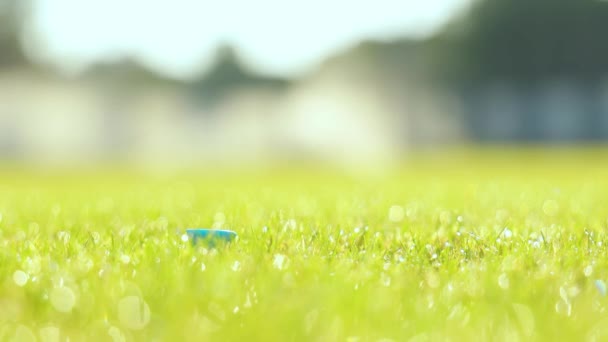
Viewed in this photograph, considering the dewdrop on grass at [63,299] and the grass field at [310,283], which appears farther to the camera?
the dewdrop on grass at [63,299]

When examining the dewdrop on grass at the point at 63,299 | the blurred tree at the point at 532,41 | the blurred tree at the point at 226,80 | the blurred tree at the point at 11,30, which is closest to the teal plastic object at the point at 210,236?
the dewdrop on grass at the point at 63,299

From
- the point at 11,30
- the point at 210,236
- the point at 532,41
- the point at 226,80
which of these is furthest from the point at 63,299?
the point at 226,80

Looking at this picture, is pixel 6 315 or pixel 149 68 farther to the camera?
pixel 149 68

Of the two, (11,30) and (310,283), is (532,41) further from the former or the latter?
(310,283)

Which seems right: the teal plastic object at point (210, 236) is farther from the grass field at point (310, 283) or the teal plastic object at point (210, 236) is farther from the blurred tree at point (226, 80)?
the blurred tree at point (226, 80)

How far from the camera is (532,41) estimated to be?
3906 cm

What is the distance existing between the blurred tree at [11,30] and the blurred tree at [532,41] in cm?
2182

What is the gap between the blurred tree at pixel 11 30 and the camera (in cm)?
3325

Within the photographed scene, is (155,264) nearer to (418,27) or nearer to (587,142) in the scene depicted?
(587,142)

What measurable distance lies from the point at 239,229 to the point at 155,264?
2.73 feet

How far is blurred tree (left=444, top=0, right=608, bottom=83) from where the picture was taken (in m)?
37.8

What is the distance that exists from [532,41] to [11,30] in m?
26.6

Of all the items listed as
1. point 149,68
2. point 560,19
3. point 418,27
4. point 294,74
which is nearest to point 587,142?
point 560,19

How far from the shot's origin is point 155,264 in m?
1.98
